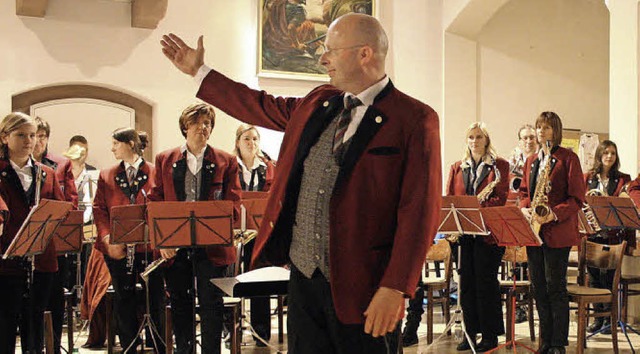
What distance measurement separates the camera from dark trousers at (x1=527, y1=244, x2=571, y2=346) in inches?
221

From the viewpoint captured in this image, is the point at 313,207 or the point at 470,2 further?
the point at 470,2

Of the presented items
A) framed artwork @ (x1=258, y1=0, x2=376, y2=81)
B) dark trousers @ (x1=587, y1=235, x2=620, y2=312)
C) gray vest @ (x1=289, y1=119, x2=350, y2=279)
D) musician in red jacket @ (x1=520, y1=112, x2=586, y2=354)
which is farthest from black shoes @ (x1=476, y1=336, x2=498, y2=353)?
framed artwork @ (x1=258, y1=0, x2=376, y2=81)

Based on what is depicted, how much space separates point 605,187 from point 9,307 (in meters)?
5.42

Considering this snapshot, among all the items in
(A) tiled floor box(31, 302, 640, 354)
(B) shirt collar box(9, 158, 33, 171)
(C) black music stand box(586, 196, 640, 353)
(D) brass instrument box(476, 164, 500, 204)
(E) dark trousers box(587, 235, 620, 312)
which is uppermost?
(B) shirt collar box(9, 158, 33, 171)

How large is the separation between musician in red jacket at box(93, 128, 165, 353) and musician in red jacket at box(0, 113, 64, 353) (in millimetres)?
655

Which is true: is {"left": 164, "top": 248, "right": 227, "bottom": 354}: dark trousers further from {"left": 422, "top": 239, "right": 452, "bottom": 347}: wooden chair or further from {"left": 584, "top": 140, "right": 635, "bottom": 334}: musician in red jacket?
{"left": 584, "top": 140, "right": 635, "bottom": 334}: musician in red jacket

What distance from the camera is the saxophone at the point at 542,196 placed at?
18.2 feet

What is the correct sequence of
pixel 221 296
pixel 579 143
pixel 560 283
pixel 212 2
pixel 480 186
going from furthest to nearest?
pixel 579 143 → pixel 212 2 → pixel 480 186 → pixel 560 283 → pixel 221 296

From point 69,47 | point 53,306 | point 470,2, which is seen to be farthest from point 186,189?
point 470,2

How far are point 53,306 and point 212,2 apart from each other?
548cm

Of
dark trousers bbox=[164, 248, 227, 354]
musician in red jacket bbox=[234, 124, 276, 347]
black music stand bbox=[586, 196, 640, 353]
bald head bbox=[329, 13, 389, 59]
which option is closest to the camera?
bald head bbox=[329, 13, 389, 59]

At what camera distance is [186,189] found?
4965 millimetres

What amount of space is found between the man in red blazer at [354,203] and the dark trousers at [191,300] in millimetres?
2352

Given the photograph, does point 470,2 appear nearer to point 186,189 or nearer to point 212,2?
point 212,2
